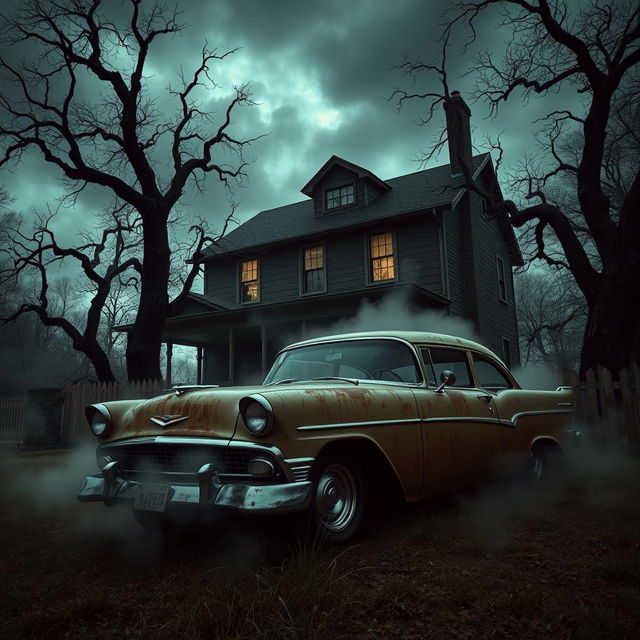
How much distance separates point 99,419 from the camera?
3.81m

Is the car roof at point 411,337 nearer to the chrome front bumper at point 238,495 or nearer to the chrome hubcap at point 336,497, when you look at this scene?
the chrome hubcap at point 336,497

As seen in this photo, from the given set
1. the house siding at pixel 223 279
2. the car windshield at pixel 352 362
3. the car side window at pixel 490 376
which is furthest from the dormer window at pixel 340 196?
the car windshield at pixel 352 362

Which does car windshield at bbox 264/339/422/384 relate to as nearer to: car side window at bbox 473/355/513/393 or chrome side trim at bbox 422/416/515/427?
chrome side trim at bbox 422/416/515/427

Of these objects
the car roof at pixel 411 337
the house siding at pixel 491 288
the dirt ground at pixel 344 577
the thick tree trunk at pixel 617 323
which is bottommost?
the dirt ground at pixel 344 577

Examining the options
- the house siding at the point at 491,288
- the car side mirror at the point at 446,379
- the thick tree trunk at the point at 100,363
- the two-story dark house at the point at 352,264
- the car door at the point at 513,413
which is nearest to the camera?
the car side mirror at the point at 446,379

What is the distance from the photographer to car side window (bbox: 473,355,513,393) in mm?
5234

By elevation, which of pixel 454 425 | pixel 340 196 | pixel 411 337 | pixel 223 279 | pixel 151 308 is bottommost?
pixel 454 425

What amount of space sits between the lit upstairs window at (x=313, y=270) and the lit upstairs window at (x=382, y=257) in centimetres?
191

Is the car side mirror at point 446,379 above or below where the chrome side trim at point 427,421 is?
→ above

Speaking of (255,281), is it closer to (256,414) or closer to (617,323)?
(617,323)

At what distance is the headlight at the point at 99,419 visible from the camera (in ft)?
12.4

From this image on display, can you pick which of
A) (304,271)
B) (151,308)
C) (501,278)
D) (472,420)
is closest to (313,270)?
(304,271)

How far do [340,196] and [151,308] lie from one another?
28.7ft

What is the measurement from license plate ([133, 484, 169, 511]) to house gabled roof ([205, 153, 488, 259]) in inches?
536
